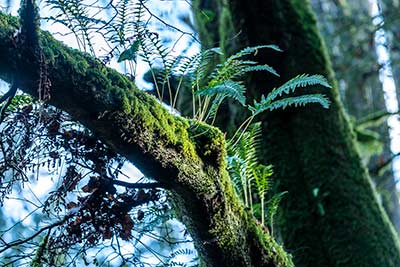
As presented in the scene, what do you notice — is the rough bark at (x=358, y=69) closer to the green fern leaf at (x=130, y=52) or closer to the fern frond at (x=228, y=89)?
the fern frond at (x=228, y=89)

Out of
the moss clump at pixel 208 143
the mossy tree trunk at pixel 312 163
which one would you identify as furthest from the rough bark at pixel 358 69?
the moss clump at pixel 208 143

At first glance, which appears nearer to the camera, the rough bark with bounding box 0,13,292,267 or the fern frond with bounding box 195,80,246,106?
the rough bark with bounding box 0,13,292,267

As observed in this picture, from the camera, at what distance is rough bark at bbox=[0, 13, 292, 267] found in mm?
1225

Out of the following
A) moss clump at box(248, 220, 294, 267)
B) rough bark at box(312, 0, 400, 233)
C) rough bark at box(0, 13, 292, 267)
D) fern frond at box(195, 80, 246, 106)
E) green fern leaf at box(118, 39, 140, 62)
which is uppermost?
rough bark at box(312, 0, 400, 233)

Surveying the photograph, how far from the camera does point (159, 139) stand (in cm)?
144

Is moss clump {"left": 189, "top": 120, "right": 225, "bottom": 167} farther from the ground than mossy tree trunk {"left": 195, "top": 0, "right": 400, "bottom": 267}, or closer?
closer

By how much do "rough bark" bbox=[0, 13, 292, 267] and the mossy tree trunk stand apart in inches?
27.0

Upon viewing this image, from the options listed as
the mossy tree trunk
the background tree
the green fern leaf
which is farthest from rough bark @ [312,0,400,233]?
the green fern leaf

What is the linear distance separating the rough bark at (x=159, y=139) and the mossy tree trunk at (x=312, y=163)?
2.25 ft

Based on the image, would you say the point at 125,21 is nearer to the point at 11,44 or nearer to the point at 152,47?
the point at 152,47

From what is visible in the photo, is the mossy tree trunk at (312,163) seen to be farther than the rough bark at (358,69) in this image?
No

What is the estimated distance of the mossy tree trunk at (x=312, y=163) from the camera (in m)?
2.38

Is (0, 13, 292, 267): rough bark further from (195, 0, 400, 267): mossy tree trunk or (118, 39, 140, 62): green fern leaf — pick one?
(195, 0, 400, 267): mossy tree trunk

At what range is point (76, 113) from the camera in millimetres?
1294
